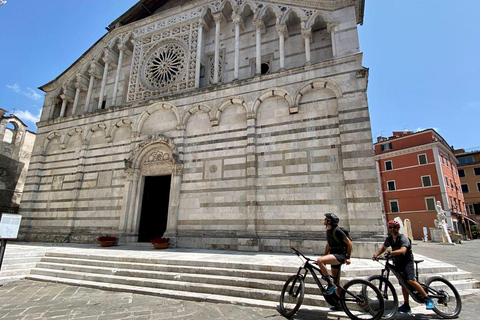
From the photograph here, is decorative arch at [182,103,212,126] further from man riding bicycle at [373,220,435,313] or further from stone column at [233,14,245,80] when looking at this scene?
man riding bicycle at [373,220,435,313]

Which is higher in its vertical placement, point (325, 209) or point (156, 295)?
point (325, 209)

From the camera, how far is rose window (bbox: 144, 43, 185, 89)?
15.0m

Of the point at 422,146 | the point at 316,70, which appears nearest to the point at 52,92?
the point at 316,70

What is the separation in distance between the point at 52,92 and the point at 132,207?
11.4 metres

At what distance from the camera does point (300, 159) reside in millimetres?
10734

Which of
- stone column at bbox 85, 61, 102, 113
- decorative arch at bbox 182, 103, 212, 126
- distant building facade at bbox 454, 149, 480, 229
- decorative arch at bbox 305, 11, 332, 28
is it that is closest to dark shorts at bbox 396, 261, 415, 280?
decorative arch at bbox 182, 103, 212, 126

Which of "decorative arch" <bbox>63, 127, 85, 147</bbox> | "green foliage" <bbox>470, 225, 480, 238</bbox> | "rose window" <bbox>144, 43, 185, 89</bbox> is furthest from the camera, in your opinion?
"green foliage" <bbox>470, 225, 480, 238</bbox>

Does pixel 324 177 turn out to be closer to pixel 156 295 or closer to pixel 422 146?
pixel 156 295

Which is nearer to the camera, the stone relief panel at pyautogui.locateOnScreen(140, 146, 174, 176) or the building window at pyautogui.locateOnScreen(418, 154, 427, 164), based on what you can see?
the stone relief panel at pyautogui.locateOnScreen(140, 146, 174, 176)

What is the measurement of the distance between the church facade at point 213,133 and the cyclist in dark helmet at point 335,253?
4917mm

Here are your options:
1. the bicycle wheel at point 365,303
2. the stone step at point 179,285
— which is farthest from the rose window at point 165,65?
the bicycle wheel at point 365,303

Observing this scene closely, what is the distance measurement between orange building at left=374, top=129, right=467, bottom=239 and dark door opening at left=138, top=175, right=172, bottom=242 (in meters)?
26.9

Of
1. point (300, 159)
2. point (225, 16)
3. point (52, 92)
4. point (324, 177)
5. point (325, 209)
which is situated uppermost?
point (225, 16)

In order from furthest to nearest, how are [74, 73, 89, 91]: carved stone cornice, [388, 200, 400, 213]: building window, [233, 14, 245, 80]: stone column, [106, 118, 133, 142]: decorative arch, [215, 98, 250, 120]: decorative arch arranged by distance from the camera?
[388, 200, 400, 213]: building window, [74, 73, 89, 91]: carved stone cornice, [106, 118, 133, 142]: decorative arch, [233, 14, 245, 80]: stone column, [215, 98, 250, 120]: decorative arch
